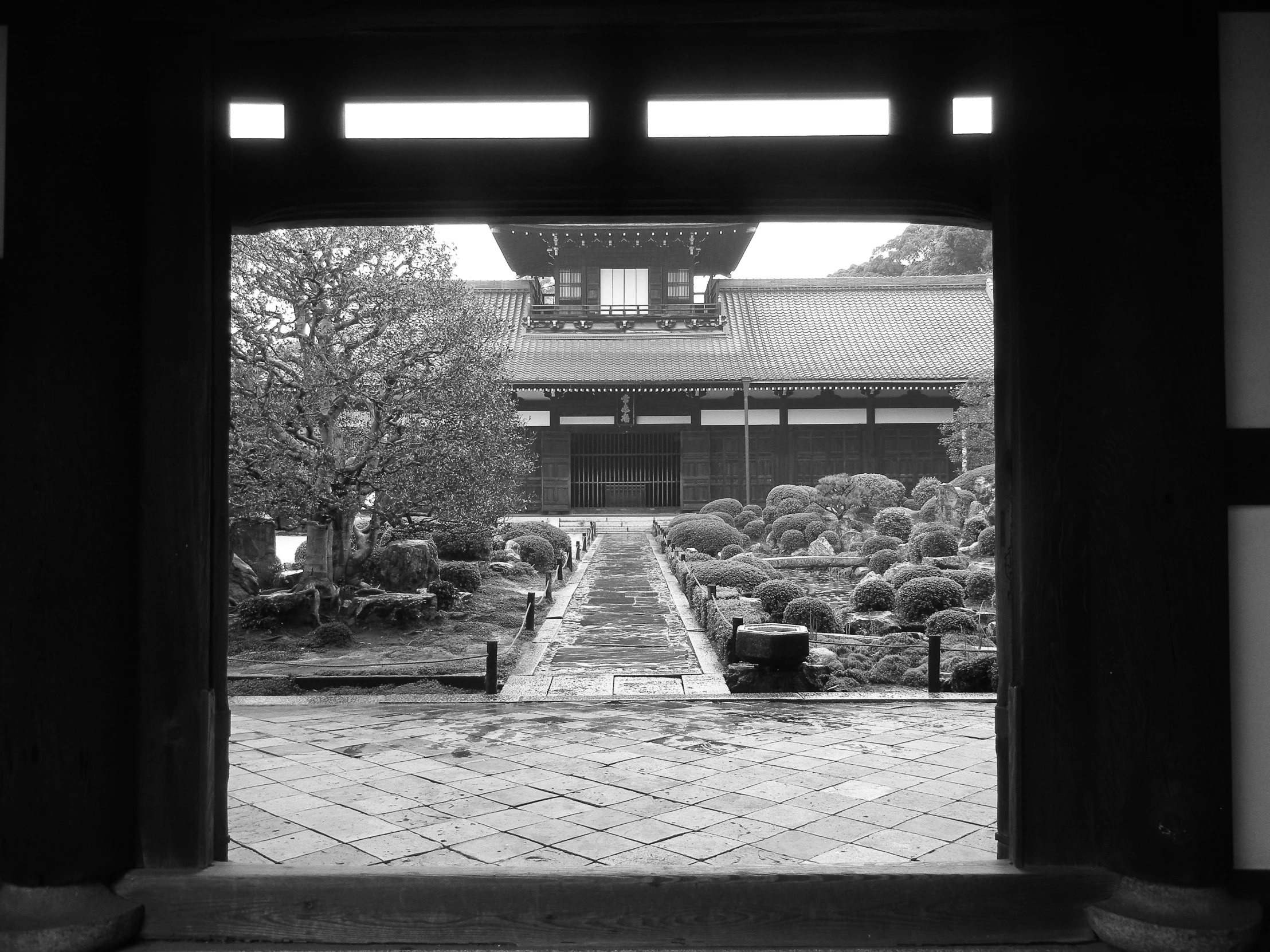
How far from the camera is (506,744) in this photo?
5.33 m

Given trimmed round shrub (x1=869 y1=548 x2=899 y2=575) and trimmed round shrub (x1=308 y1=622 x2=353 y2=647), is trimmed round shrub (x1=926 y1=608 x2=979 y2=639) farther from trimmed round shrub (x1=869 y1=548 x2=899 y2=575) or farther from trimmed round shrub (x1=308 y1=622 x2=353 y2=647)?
trimmed round shrub (x1=308 y1=622 x2=353 y2=647)

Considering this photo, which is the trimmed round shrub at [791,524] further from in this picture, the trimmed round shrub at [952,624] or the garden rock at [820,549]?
the trimmed round shrub at [952,624]

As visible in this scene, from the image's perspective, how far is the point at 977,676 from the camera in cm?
691

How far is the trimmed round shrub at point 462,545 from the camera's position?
41.8 ft

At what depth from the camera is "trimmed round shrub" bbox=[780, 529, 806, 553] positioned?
15.9 metres

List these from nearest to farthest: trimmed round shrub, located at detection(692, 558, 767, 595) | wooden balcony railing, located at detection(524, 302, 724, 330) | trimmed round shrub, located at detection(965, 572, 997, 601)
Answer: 1. trimmed round shrub, located at detection(965, 572, 997, 601)
2. trimmed round shrub, located at detection(692, 558, 767, 595)
3. wooden balcony railing, located at detection(524, 302, 724, 330)

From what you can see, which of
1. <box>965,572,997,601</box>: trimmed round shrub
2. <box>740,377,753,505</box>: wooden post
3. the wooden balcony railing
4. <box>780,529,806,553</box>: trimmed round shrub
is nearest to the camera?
<box>965,572,997,601</box>: trimmed round shrub

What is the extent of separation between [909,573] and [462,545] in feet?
19.6

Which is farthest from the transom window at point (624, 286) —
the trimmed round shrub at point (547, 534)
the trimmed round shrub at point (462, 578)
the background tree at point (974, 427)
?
the trimmed round shrub at point (462, 578)

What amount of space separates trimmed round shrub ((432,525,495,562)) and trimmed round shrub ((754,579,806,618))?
3834 millimetres

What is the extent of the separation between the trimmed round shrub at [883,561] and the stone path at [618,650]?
2863mm

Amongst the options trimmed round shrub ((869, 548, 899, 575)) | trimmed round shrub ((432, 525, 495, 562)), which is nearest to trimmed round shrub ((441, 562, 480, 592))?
trimmed round shrub ((432, 525, 495, 562))

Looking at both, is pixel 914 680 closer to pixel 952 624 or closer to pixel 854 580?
pixel 952 624
